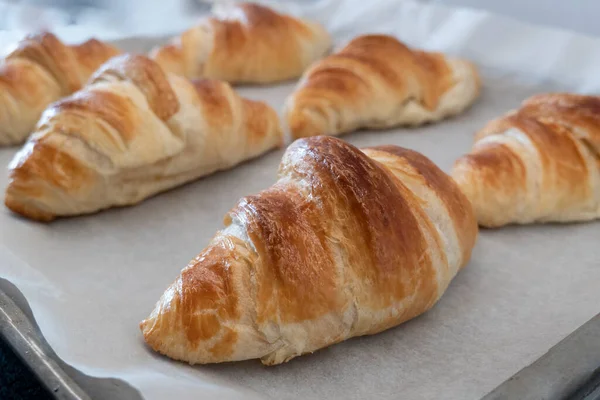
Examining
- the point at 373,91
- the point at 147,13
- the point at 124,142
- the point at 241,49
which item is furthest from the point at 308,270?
the point at 147,13

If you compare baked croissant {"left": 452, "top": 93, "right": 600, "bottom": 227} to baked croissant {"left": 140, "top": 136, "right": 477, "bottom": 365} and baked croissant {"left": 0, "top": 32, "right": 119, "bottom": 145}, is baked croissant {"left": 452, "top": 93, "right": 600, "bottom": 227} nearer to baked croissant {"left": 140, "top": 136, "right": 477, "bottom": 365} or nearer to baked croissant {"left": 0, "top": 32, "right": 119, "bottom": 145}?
baked croissant {"left": 140, "top": 136, "right": 477, "bottom": 365}

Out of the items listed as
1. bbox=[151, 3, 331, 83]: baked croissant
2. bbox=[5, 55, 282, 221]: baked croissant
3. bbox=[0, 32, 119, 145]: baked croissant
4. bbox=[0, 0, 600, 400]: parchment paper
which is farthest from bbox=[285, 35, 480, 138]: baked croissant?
bbox=[0, 32, 119, 145]: baked croissant

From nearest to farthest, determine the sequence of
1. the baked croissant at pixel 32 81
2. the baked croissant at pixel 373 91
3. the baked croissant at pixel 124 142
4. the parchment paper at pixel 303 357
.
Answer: the parchment paper at pixel 303 357 → the baked croissant at pixel 124 142 → the baked croissant at pixel 32 81 → the baked croissant at pixel 373 91

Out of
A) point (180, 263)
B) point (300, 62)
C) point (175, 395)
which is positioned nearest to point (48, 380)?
point (175, 395)

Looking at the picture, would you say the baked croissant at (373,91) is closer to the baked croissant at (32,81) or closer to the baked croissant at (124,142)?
the baked croissant at (124,142)

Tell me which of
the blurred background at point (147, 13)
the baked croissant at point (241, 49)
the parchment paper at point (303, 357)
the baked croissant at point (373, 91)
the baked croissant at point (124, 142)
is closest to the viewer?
the parchment paper at point (303, 357)

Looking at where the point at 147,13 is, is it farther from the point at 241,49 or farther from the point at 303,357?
the point at 303,357

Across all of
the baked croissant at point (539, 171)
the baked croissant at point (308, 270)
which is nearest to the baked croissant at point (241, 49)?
the baked croissant at point (539, 171)

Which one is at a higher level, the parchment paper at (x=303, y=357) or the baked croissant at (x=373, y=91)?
the baked croissant at (x=373, y=91)
